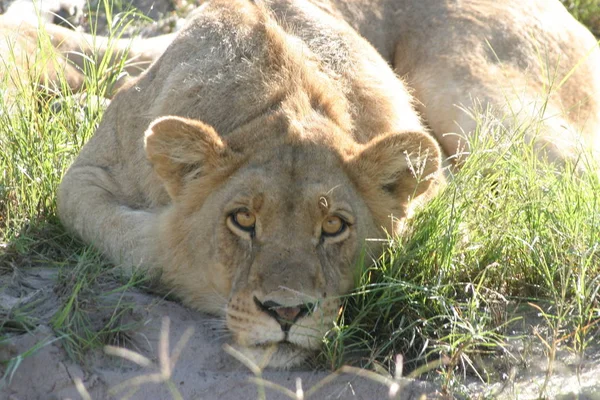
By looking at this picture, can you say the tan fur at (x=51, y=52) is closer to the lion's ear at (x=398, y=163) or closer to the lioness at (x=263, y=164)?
the lioness at (x=263, y=164)

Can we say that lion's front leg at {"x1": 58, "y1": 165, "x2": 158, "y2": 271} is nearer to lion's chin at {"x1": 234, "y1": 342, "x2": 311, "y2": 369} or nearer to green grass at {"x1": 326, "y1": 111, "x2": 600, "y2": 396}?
lion's chin at {"x1": 234, "y1": 342, "x2": 311, "y2": 369}

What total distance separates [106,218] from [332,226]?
1427 millimetres

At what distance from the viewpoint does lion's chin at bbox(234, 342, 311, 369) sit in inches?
157

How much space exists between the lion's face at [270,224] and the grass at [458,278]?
183 mm

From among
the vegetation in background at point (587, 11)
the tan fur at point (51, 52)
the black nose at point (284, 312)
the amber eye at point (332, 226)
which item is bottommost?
the tan fur at point (51, 52)

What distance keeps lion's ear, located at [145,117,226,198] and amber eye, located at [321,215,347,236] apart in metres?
0.55

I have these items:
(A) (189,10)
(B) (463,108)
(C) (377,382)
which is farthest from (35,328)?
(A) (189,10)

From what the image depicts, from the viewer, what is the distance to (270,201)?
4.14 m

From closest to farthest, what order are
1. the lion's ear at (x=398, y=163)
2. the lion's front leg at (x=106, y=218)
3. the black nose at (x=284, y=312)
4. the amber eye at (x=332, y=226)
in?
the black nose at (x=284, y=312), the amber eye at (x=332, y=226), the lion's ear at (x=398, y=163), the lion's front leg at (x=106, y=218)

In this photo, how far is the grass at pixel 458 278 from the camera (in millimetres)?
4182

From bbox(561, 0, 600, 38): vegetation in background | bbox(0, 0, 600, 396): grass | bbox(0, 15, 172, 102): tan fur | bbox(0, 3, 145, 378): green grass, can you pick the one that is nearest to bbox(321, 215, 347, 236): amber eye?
bbox(0, 0, 600, 396): grass

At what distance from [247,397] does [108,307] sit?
80cm

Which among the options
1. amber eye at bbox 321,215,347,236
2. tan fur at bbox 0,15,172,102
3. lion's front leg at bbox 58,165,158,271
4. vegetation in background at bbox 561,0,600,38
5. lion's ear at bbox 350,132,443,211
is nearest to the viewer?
amber eye at bbox 321,215,347,236

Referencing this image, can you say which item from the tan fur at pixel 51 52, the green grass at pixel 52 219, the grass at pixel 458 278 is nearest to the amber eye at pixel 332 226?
the grass at pixel 458 278
